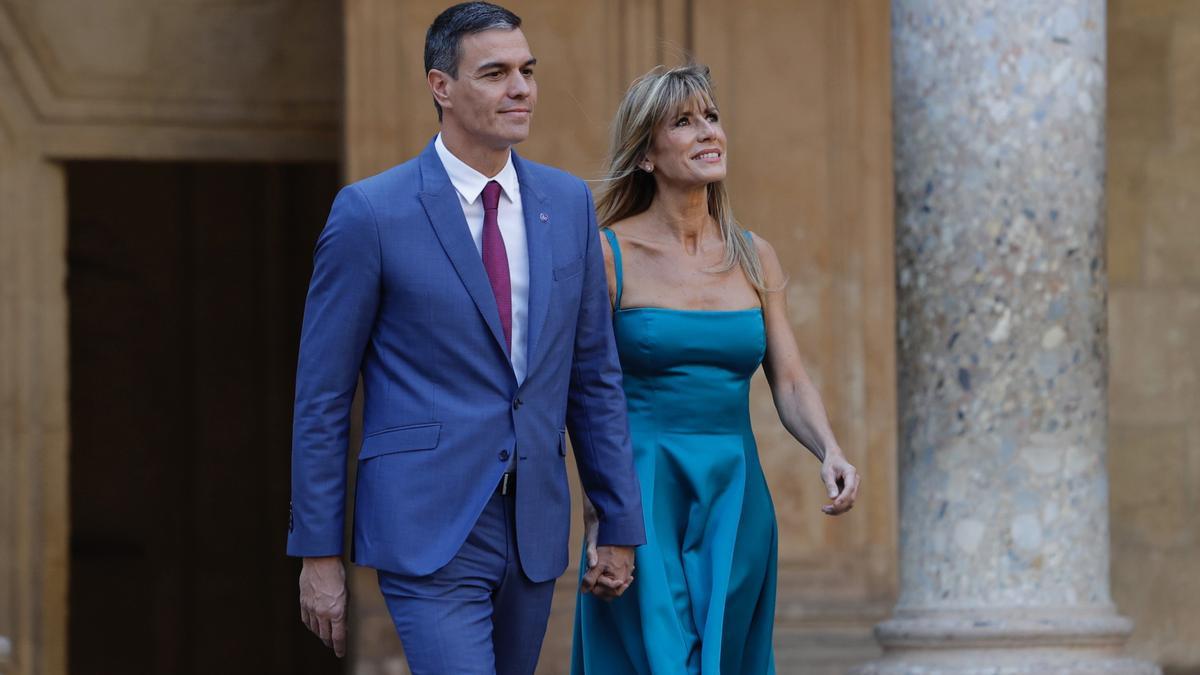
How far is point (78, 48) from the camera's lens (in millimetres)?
9070

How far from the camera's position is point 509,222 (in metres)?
4.73

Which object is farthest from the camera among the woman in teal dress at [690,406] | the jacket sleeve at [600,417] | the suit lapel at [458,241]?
the woman in teal dress at [690,406]

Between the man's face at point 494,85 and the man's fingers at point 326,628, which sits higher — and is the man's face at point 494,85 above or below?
above

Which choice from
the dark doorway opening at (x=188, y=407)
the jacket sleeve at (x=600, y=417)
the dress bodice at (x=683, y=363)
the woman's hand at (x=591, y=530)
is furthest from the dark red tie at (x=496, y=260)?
the dark doorway opening at (x=188, y=407)

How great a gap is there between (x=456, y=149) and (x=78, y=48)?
4.72 metres

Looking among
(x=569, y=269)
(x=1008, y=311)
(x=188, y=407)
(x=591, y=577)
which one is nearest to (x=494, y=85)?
(x=569, y=269)

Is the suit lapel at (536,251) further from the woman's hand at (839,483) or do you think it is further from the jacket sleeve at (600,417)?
the woman's hand at (839,483)

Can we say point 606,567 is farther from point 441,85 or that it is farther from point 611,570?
point 441,85

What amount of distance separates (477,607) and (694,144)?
1.41 metres

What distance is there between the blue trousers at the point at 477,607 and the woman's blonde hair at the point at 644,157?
1.18 m

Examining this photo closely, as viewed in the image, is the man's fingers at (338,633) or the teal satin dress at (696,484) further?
the teal satin dress at (696,484)

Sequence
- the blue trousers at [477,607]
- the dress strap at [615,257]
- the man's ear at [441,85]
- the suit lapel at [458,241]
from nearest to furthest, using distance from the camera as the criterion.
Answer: the blue trousers at [477,607], the suit lapel at [458,241], the man's ear at [441,85], the dress strap at [615,257]

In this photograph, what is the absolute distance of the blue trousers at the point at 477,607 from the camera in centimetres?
445

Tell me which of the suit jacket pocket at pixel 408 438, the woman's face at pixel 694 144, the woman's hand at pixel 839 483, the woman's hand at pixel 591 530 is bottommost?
the woman's hand at pixel 591 530
